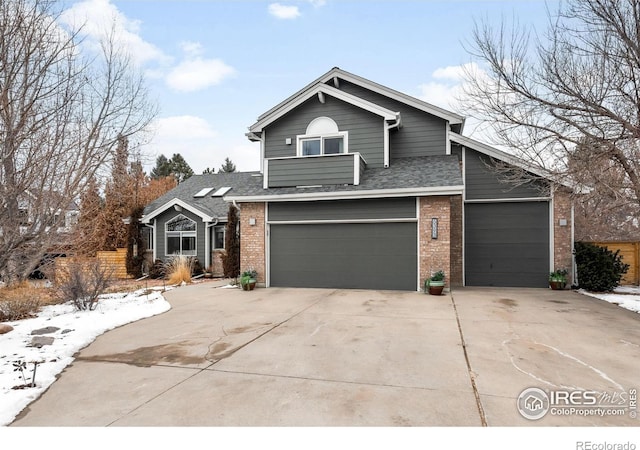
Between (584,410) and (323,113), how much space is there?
10.5 m

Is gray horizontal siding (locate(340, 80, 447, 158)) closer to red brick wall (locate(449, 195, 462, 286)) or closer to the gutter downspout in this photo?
the gutter downspout

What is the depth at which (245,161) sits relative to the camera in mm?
47344

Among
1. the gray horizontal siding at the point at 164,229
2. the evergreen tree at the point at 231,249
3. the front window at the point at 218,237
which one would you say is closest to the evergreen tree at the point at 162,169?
the gray horizontal siding at the point at 164,229

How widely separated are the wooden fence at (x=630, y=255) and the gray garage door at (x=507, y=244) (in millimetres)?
Answer: 1990

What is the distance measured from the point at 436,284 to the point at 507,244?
3.55m

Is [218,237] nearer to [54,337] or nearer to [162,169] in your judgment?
[54,337]

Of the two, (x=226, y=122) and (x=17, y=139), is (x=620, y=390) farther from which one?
(x=226, y=122)

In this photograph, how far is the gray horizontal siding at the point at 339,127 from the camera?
11453 mm

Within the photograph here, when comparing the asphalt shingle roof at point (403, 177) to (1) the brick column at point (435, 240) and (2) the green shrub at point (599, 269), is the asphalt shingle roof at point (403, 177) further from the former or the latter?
(2) the green shrub at point (599, 269)

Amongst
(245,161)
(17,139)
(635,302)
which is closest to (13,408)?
(17,139)

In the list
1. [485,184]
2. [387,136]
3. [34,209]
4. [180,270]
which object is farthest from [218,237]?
[34,209]

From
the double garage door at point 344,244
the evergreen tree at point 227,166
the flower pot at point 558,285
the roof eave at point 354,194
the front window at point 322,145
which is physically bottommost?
the flower pot at point 558,285

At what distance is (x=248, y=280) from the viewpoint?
10734 millimetres

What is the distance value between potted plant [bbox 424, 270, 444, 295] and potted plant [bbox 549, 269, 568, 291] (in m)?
3.68
